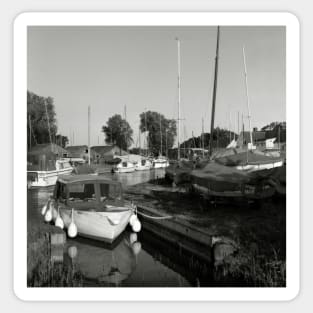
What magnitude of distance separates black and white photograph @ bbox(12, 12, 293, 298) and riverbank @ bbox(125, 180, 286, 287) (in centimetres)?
2

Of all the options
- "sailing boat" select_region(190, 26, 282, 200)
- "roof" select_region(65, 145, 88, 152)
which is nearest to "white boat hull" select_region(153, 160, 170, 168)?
"sailing boat" select_region(190, 26, 282, 200)

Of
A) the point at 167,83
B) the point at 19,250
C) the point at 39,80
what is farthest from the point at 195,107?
the point at 19,250

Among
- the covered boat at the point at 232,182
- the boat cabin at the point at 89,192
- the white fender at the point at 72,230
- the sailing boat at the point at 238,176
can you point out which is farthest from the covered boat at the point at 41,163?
the covered boat at the point at 232,182

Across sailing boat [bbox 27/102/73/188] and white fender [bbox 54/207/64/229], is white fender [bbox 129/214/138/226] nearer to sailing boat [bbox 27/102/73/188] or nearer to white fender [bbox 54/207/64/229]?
white fender [bbox 54/207/64/229]

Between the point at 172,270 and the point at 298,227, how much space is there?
2.10m

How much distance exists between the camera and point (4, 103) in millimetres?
4910

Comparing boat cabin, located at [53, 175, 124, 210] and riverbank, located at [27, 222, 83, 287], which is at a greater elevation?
boat cabin, located at [53, 175, 124, 210]

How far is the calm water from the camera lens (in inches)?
210

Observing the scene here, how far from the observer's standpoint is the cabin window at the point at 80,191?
23.9ft

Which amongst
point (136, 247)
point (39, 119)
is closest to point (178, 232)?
point (136, 247)

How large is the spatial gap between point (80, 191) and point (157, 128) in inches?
98.4

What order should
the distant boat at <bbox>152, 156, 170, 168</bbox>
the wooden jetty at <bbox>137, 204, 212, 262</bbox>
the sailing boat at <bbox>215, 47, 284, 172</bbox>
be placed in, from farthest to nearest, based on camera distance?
1. the distant boat at <bbox>152, 156, 170, 168</bbox>
2. the sailing boat at <bbox>215, 47, 284, 172</bbox>
3. the wooden jetty at <bbox>137, 204, 212, 262</bbox>

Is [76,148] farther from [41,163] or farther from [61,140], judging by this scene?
[41,163]
